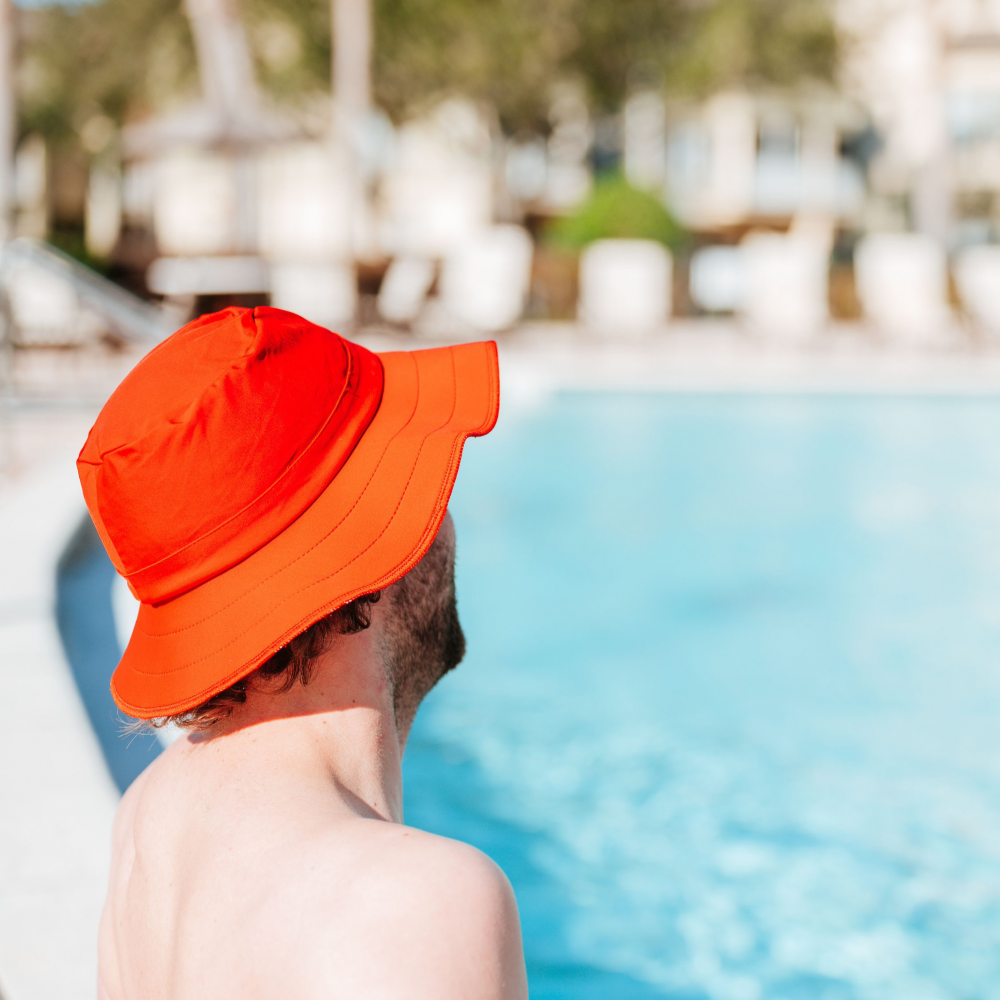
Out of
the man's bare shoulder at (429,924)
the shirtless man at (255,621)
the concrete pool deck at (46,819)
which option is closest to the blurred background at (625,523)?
the concrete pool deck at (46,819)

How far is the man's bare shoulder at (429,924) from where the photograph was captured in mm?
670

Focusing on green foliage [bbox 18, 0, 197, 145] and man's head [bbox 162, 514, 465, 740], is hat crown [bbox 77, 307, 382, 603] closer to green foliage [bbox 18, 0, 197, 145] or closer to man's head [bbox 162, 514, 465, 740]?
man's head [bbox 162, 514, 465, 740]

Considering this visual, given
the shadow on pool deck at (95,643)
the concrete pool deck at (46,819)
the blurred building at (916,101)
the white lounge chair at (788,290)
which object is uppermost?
the blurred building at (916,101)

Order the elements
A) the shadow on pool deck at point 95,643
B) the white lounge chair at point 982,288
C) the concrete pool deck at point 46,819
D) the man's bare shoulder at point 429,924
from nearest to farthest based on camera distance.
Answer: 1. the man's bare shoulder at point 429,924
2. the concrete pool deck at point 46,819
3. the shadow on pool deck at point 95,643
4. the white lounge chair at point 982,288

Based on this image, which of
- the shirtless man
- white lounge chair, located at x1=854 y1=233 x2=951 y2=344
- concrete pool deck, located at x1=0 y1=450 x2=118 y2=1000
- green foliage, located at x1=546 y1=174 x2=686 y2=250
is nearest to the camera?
the shirtless man

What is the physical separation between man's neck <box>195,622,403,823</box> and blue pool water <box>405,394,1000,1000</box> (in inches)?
90.7

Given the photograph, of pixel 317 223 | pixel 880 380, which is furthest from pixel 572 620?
pixel 317 223

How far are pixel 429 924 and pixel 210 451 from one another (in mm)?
385

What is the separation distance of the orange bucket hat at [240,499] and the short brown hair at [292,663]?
33mm

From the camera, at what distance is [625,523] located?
7438 mm

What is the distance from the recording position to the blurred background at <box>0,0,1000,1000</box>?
10.2 ft

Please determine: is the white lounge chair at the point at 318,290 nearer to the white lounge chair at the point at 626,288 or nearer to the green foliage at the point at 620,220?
the white lounge chair at the point at 626,288

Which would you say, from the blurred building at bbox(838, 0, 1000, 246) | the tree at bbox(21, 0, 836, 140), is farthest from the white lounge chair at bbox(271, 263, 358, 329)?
the blurred building at bbox(838, 0, 1000, 246)

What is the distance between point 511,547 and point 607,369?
20.6 ft
